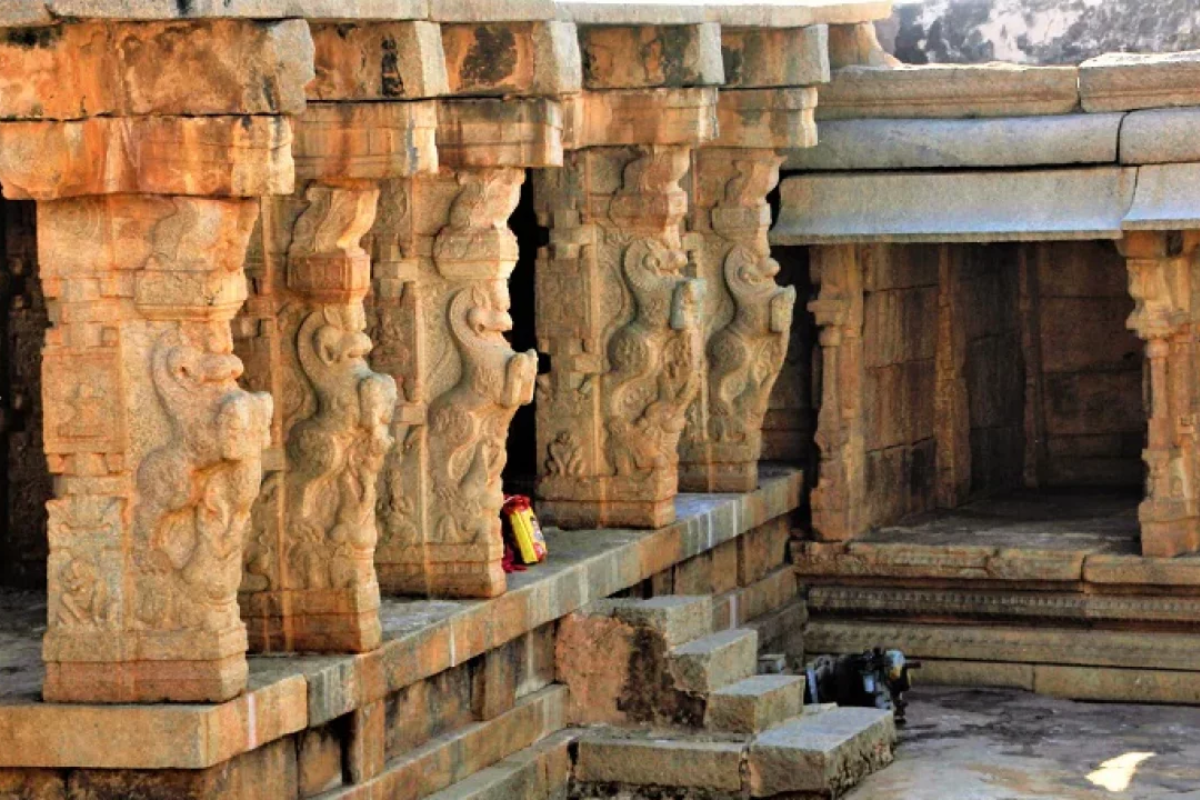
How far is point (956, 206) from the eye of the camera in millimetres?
14961

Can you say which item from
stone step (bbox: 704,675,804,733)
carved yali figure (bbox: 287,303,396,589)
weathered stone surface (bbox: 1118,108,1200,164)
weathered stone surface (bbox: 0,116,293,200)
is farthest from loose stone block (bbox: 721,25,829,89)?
weathered stone surface (bbox: 0,116,293,200)

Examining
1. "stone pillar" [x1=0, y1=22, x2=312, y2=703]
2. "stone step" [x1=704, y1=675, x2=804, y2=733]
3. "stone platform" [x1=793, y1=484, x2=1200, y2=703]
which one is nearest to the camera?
"stone pillar" [x1=0, y1=22, x2=312, y2=703]

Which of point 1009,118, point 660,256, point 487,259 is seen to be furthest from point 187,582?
point 1009,118

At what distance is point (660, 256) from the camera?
13617 millimetres

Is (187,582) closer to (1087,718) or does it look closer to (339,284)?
(339,284)

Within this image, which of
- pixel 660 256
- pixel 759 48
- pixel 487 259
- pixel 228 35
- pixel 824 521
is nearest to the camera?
pixel 228 35

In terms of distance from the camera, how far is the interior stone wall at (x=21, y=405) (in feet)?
40.9

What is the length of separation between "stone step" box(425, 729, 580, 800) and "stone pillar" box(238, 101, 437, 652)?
795mm

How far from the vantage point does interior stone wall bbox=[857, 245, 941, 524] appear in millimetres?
15781

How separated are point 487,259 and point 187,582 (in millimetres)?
2529

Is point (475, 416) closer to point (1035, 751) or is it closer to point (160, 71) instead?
point (160, 71)

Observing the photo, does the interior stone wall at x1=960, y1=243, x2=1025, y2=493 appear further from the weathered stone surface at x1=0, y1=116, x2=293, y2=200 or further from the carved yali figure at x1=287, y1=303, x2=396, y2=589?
the weathered stone surface at x1=0, y1=116, x2=293, y2=200

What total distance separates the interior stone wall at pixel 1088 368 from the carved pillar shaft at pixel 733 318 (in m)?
2.65

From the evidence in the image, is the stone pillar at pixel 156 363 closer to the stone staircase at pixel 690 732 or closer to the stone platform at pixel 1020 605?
the stone staircase at pixel 690 732
